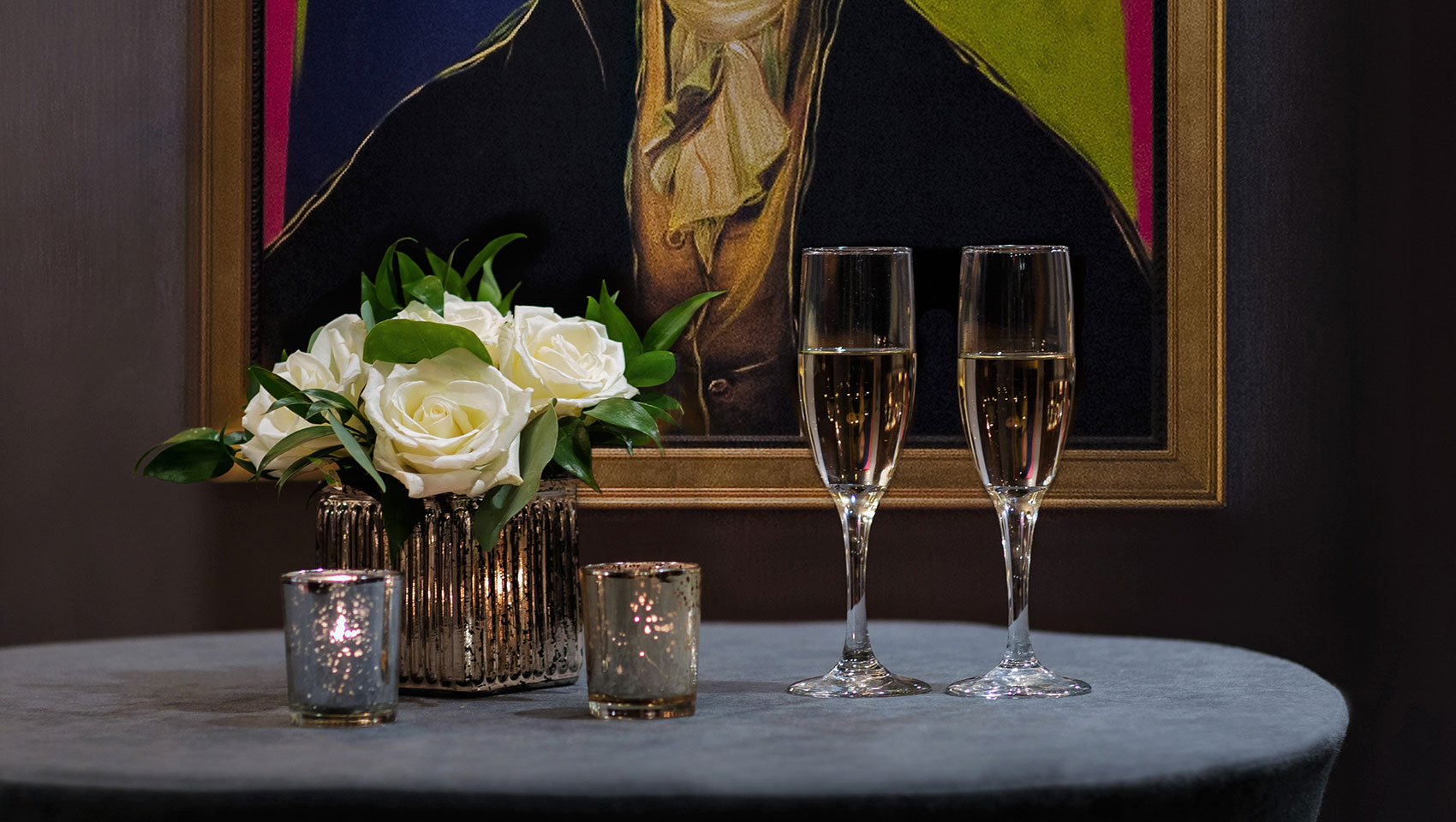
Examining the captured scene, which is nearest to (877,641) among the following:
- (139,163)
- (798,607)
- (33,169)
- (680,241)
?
(798,607)

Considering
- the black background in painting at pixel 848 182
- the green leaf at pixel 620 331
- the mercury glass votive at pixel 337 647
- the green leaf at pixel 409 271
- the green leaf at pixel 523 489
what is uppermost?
the black background in painting at pixel 848 182

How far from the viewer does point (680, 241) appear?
68.5 inches

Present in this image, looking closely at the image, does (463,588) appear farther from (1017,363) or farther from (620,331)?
(1017,363)

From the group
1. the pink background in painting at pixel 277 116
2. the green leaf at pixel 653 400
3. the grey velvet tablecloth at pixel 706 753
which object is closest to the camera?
the grey velvet tablecloth at pixel 706 753

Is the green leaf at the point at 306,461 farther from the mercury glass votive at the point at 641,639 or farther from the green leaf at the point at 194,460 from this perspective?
the mercury glass votive at the point at 641,639

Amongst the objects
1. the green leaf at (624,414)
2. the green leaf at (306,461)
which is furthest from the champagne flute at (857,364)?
the green leaf at (306,461)

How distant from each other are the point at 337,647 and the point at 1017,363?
455 millimetres

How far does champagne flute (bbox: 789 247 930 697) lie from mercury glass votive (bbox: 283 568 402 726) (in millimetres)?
303

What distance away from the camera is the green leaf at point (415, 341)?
2.92 feet

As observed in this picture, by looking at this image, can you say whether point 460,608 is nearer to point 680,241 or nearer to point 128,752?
point 128,752

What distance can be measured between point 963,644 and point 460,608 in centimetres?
52

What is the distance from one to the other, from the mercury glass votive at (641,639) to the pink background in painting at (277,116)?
3.69 ft

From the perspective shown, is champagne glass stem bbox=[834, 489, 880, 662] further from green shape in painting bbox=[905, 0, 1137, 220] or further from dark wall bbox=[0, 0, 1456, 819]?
green shape in painting bbox=[905, 0, 1137, 220]

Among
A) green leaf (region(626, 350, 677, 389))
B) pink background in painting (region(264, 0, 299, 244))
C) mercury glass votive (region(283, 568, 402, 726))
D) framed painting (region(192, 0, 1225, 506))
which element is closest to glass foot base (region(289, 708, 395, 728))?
mercury glass votive (region(283, 568, 402, 726))
